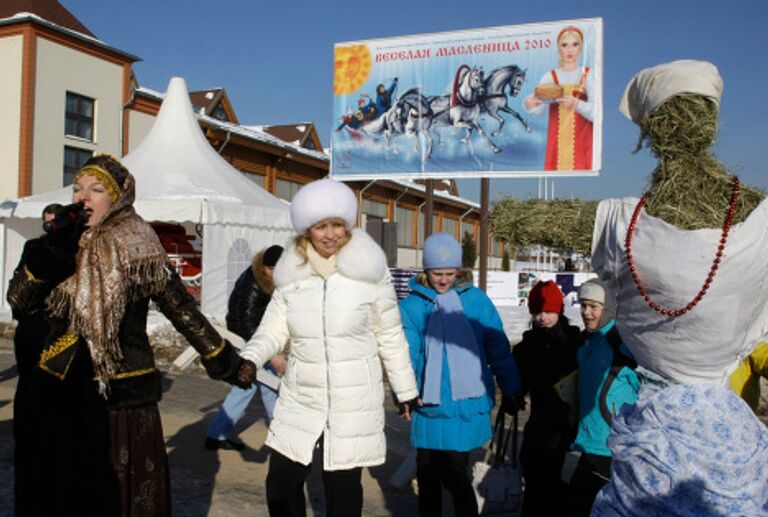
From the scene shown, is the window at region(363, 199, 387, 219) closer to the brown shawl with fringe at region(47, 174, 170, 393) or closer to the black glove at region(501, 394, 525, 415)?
the black glove at region(501, 394, 525, 415)

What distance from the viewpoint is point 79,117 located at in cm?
2384

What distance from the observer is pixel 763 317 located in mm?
2074

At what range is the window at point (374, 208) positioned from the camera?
31.6 m

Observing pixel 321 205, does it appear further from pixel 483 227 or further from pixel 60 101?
pixel 60 101

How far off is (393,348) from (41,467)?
1565mm

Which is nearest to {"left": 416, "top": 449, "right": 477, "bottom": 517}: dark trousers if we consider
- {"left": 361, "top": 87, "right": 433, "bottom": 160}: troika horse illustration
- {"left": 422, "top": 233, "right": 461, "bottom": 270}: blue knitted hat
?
{"left": 422, "top": 233, "right": 461, "bottom": 270}: blue knitted hat

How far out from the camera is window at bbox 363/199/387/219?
3164 centimetres

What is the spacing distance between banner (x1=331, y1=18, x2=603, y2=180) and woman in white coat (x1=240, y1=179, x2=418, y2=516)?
11442 mm

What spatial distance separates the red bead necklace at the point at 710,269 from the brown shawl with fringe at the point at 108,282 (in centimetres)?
184

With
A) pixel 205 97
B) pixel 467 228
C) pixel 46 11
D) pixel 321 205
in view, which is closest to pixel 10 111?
pixel 46 11

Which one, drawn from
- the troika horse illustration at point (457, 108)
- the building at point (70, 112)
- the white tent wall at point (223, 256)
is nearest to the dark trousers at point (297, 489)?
the white tent wall at point (223, 256)

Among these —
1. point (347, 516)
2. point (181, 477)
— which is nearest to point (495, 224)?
point (181, 477)

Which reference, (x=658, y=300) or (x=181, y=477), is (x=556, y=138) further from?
(x=658, y=300)

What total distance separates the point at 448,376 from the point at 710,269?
2069mm
